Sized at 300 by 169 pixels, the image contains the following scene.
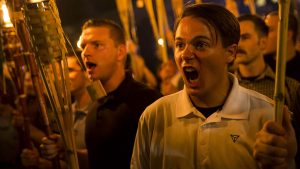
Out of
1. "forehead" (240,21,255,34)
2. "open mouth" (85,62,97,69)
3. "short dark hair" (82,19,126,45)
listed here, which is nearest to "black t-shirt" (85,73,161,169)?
"open mouth" (85,62,97,69)

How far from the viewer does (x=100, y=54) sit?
2.83 metres

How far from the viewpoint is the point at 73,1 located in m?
14.0

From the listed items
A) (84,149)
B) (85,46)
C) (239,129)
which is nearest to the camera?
(239,129)

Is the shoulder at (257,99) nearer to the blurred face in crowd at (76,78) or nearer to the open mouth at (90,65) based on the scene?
the open mouth at (90,65)

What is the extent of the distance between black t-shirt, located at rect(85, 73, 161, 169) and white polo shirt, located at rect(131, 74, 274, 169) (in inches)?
26.8

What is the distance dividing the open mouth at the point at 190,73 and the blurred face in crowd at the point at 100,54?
42.5 inches

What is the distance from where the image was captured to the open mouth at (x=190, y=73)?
177cm

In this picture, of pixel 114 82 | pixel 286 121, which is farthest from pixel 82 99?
pixel 286 121

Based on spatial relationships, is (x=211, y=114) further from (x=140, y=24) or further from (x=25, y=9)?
(x=140, y=24)

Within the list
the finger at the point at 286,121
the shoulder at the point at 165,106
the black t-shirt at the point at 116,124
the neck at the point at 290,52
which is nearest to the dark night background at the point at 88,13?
the neck at the point at 290,52

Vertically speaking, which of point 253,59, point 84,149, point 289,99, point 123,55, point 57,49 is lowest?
A: point 84,149

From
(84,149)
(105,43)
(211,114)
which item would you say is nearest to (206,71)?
(211,114)

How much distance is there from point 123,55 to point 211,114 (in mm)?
1332

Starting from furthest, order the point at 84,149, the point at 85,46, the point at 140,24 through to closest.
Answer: the point at 140,24 < the point at 84,149 < the point at 85,46
